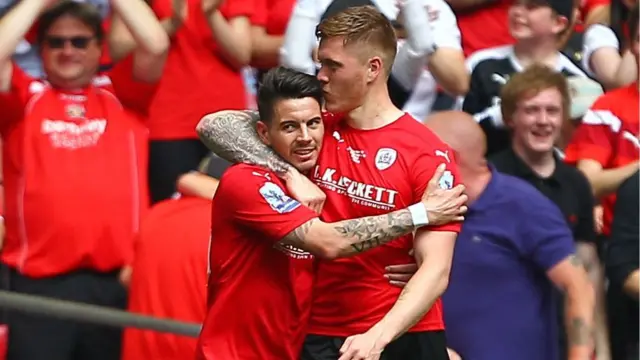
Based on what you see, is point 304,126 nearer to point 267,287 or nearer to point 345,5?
point 267,287

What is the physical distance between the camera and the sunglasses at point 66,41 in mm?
7367

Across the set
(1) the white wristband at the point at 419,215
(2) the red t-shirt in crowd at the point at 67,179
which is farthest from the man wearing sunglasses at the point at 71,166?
(1) the white wristband at the point at 419,215

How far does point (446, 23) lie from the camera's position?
24.9 ft

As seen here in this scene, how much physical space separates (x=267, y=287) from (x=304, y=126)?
1.83ft

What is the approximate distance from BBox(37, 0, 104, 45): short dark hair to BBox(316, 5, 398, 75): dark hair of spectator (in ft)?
7.55

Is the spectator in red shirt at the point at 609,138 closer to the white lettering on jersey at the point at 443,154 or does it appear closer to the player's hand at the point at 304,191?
the white lettering on jersey at the point at 443,154

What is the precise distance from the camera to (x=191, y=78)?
7812mm

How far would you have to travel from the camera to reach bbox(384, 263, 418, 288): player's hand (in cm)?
536

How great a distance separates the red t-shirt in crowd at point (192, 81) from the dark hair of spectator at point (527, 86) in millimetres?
1328

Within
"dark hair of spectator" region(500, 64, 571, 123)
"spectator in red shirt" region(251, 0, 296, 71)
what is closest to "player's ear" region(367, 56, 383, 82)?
"dark hair of spectator" region(500, 64, 571, 123)

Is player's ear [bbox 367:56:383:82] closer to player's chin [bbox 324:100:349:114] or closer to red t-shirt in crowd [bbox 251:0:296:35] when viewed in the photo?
player's chin [bbox 324:100:349:114]

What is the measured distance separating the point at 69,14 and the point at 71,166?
708 millimetres

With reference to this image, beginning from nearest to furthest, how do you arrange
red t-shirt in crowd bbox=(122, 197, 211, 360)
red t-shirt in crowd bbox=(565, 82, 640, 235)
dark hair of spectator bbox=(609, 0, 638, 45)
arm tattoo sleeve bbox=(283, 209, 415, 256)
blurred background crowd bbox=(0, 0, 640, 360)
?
1. arm tattoo sleeve bbox=(283, 209, 415, 256)
2. red t-shirt in crowd bbox=(122, 197, 211, 360)
3. blurred background crowd bbox=(0, 0, 640, 360)
4. red t-shirt in crowd bbox=(565, 82, 640, 235)
5. dark hair of spectator bbox=(609, 0, 638, 45)

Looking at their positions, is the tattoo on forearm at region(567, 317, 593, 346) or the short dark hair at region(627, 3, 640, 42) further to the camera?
the short dark hair at region(627, 3, 640, 42)
